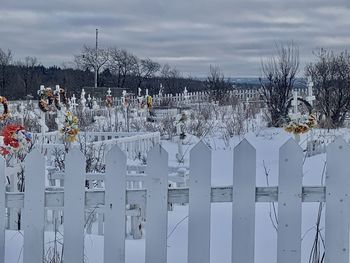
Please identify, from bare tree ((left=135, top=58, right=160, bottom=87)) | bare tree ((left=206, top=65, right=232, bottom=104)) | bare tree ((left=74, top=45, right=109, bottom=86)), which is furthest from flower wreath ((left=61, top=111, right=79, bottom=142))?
bare tree ((left=74, top=45, right=109, bottom=86))

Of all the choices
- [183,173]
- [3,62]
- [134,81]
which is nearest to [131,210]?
[183,173]

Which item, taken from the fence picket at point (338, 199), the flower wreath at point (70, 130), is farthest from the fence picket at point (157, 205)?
the flower wreath at point (70, 130)

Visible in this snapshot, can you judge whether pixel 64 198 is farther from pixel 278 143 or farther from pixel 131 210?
pixel 278 143

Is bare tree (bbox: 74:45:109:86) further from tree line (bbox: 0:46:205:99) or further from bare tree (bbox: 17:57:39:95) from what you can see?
bare tree (bbox: 17:57:39:95)

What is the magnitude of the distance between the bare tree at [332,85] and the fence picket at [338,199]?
12.0m

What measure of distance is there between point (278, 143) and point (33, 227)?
8.25 m

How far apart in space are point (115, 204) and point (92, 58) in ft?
168

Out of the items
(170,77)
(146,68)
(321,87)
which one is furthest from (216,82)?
(146,68)

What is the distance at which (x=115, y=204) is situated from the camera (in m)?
3.02

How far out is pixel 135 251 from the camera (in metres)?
3.49

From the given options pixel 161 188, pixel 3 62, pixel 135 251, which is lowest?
pixel 135 251

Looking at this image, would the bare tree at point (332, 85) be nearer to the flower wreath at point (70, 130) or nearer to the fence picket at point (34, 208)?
the flower wreath at point (70, 130)

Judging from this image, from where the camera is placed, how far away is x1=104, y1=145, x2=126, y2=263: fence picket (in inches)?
118

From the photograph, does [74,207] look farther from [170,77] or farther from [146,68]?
[146,68]
